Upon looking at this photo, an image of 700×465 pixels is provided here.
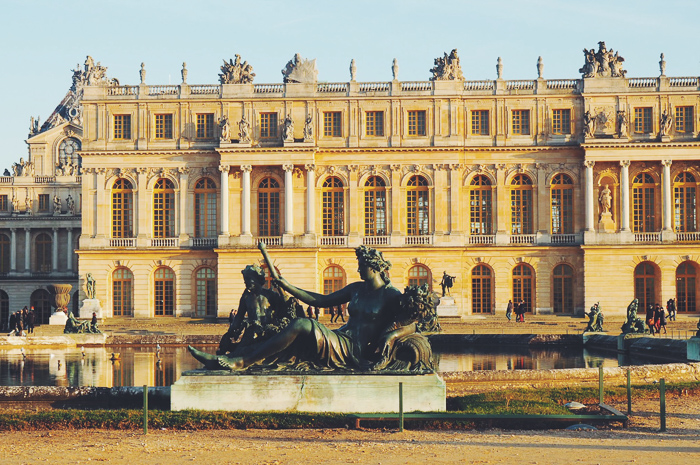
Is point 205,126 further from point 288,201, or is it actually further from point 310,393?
point 310,393

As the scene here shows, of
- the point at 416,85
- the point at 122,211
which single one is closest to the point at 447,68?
the point at 416,85

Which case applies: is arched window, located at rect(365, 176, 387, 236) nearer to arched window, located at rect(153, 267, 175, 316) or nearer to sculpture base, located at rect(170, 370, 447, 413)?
arched window, located at rect(153, 267, 175, 316)

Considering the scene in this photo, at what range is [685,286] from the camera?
5166 centimetres

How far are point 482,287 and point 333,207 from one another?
9249 millimetres

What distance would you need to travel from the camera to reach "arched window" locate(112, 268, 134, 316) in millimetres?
53594

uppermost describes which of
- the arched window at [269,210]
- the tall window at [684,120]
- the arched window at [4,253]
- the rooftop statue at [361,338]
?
the tall window at [684,120]

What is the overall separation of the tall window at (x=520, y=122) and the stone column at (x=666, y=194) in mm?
7393

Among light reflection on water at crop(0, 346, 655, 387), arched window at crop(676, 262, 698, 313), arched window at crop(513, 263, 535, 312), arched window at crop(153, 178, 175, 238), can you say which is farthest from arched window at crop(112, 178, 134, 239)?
arched window at crop(676, 262, 698, 313)

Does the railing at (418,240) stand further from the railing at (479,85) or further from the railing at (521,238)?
the railing at (479,85)

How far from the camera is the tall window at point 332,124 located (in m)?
53.0

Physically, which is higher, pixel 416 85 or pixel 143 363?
pixel 416 85

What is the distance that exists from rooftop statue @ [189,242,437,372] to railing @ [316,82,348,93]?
131ft

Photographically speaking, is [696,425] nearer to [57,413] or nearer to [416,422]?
[416,422]

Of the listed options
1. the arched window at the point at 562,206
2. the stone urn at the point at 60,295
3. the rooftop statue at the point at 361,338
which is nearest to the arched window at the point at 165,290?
the stone urn at the point at 60,295
